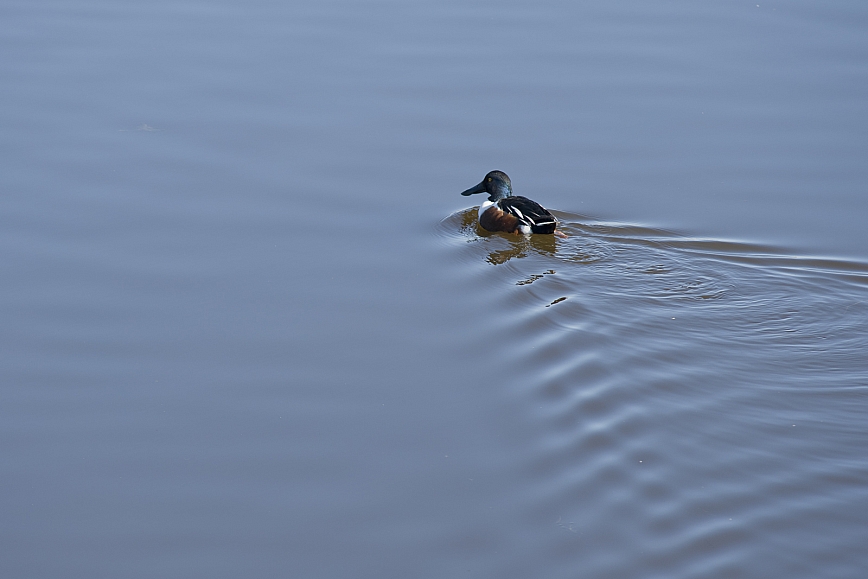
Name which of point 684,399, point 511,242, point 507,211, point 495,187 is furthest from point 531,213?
point 684,399

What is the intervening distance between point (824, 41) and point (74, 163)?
888cm

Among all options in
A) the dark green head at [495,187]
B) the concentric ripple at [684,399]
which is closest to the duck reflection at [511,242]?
the concentric ripple at [684,399]

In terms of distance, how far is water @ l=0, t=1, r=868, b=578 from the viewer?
455cm

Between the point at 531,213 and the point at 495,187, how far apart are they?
0.64 m

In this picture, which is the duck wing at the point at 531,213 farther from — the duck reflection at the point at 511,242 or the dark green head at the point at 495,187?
the dark green head at the point at 495,187

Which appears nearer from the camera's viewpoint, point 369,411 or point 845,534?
point 845,534

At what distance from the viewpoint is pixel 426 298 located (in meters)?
6.83

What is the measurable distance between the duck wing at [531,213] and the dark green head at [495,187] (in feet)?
0.74

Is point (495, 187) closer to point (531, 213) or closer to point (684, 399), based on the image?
point (531, 213)

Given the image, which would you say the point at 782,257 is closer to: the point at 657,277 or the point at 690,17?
the point at 657,277

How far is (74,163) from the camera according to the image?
336 inches

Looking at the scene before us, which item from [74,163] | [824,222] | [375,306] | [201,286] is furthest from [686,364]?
[74,163]

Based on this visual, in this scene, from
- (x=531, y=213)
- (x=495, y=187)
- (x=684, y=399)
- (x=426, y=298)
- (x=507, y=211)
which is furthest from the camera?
(x=495, y=187)

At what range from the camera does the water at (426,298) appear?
4.55 meters
